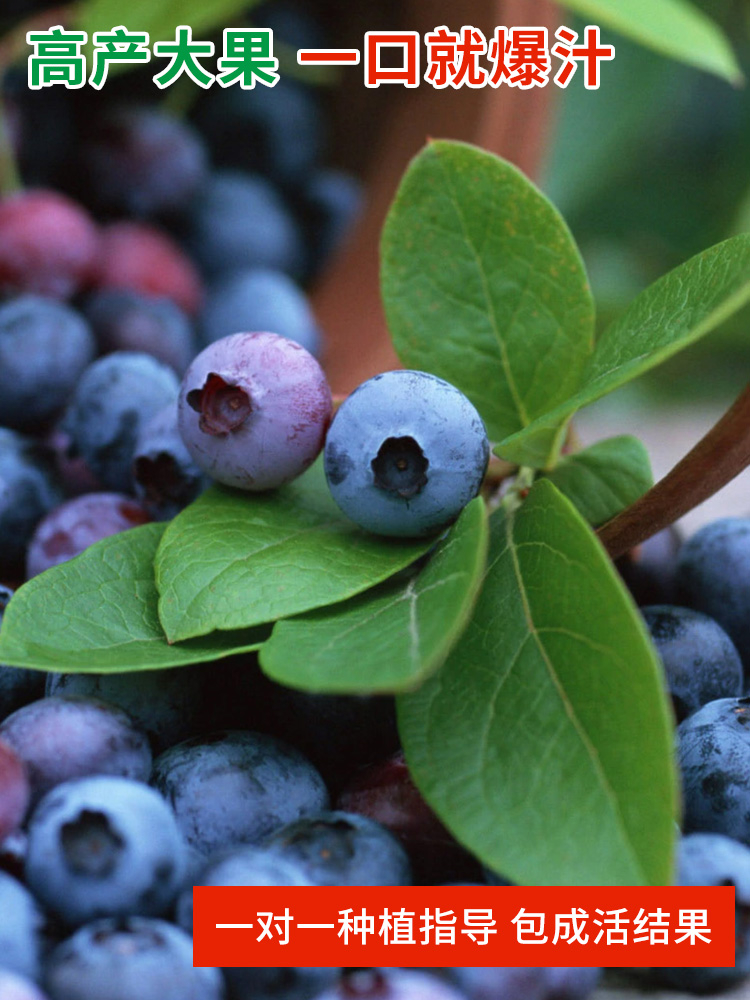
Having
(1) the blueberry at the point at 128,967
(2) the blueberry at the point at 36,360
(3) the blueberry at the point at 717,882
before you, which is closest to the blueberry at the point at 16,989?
(1) the blueberry at the point at 128,967

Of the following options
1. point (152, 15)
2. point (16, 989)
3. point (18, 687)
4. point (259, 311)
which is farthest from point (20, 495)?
point (152, 15)

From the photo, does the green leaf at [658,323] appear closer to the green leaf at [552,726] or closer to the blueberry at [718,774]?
the green leaf at [552,726]

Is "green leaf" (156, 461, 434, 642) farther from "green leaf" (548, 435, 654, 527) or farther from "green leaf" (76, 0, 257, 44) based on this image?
"green leaf" (76, 0, 257, 44)

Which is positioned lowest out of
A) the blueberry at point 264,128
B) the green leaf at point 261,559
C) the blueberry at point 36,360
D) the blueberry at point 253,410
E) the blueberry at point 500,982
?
the blueberry at point 500,982

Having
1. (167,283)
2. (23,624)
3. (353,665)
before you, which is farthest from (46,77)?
(353,665)

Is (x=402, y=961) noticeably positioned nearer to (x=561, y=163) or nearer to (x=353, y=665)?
(x=353, y=665)

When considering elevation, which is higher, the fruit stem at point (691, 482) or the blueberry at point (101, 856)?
the fruit stem at point (691, 482)

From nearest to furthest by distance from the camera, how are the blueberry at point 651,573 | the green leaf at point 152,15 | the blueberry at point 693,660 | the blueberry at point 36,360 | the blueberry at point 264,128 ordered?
the blueberry at point 693,660
the blueberry at point 651,573
the blueberry at point 36,360
the green leaf at point 152,15
the blueberry at point 264,128

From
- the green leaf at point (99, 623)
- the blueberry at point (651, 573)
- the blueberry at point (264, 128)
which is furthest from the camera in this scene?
the blueberry at point (264, 128)
